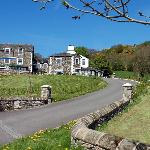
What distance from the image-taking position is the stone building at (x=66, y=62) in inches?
4003

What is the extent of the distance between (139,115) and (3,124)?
21.7 feet

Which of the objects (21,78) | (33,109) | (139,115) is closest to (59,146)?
(139,115)

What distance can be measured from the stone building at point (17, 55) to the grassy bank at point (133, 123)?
3005 inches

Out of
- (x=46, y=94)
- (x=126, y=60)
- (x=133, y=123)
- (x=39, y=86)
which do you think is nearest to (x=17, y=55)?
(x=126, y=60)

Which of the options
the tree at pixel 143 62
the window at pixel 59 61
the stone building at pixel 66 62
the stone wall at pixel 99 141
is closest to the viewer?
the stone wall at pixel 99 141

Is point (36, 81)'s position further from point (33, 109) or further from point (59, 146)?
point (59, 146)

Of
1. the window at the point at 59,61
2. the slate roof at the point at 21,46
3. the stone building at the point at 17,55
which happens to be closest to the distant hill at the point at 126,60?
the window at the point at 59,61

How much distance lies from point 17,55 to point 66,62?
36.7ft

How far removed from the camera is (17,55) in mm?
102312

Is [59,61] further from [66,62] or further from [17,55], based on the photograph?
[17,55]

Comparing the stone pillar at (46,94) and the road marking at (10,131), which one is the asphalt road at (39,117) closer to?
the road marking at (10,131)

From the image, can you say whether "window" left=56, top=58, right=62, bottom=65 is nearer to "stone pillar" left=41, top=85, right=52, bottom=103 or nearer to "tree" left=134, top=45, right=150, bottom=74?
"tree" left=134, top=45, right=150, bottom=74

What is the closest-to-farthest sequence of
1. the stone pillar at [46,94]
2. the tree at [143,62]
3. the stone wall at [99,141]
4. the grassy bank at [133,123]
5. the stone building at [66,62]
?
the stone wall at [99,141]
the grassy bank at [133,123]
the stone pillar at [46,94]
the tree at [143,62]
the stone building at [66,62]

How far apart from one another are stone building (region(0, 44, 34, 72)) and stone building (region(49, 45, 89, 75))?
5.04m
